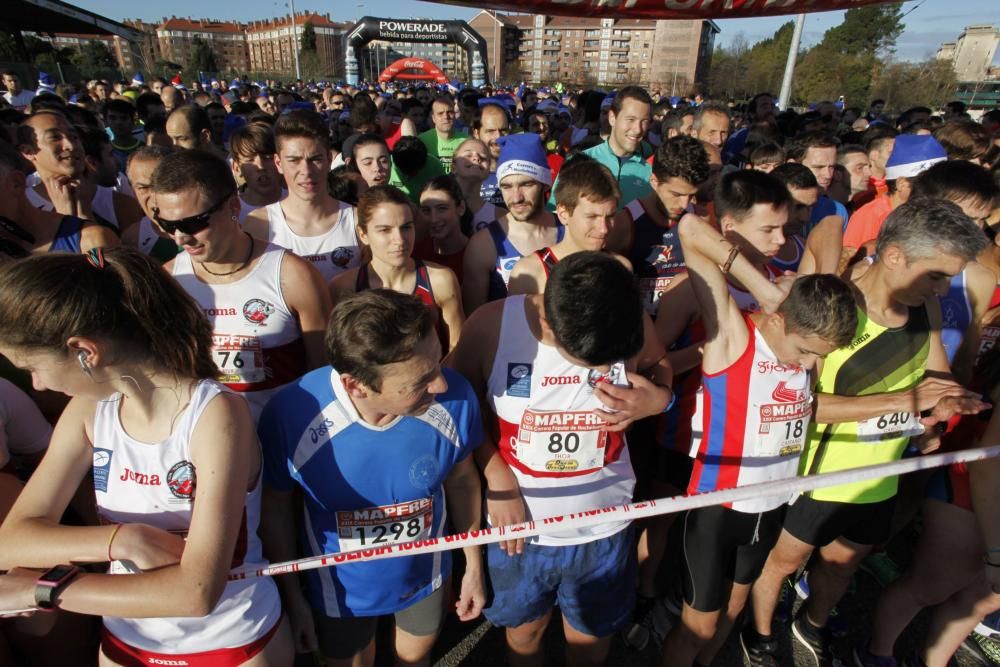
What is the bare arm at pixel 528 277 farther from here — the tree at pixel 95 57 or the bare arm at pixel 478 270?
the tree at pixel 95 57

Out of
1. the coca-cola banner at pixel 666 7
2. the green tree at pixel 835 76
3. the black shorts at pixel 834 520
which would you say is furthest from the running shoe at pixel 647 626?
the green tree at pixel 835 76

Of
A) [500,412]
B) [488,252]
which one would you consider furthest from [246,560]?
[488,252]

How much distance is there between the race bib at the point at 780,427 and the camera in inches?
88.3

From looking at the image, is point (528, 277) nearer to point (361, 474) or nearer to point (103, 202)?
point (361, 474)

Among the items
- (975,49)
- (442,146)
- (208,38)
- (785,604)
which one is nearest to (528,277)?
(785,604)

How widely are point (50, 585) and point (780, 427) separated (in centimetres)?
253

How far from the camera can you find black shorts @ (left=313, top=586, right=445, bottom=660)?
2109mm

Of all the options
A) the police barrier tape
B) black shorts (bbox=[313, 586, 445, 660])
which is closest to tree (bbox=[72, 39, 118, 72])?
black shorts (bbox=[313, 586, 445, 660])

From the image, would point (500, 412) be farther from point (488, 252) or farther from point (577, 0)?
point (577, 0)

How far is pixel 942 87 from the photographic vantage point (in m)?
32.6

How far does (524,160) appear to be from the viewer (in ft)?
11.8

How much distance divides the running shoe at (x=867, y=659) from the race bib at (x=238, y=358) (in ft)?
11.3

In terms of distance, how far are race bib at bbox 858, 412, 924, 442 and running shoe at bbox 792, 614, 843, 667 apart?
1.22 m

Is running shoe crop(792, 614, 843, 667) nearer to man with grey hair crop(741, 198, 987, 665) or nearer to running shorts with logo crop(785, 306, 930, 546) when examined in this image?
man with grey hair crop(741, 198, 987, 665)
